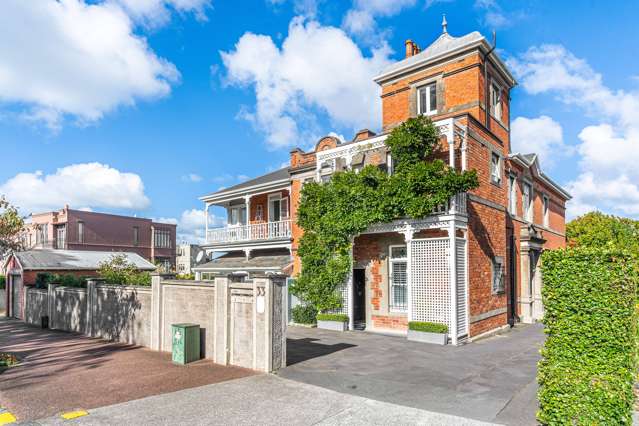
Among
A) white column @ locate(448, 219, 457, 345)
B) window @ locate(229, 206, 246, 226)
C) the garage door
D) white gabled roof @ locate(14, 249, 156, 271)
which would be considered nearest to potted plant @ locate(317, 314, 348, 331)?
white column @ locate(448, 219, 457, 345)

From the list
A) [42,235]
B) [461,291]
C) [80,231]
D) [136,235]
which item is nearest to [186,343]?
[461,291]

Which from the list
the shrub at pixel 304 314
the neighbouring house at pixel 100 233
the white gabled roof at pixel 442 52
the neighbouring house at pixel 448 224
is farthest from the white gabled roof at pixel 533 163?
the neighbouring house at pixel 100 233

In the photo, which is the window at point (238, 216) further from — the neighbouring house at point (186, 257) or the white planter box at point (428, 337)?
the neighbouring house at point (186, 257)

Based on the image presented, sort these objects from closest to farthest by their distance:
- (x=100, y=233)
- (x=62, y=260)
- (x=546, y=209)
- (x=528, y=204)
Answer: (x=528, y=204) < (x=546, y=209) < (x=62, y=260) < (x=100, y=233)

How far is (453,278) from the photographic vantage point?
45.2ft

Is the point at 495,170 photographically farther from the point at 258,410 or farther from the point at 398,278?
the point at 258,410

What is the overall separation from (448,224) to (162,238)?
46.9 m

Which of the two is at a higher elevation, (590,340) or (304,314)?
(590,340)

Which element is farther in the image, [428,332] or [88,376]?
[428,332]

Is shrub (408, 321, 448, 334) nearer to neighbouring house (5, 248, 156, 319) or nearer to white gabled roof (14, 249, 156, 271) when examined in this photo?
neighbouring house (5, 248, 156, 319)

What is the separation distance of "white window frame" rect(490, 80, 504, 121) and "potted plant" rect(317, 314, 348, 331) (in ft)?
37.2

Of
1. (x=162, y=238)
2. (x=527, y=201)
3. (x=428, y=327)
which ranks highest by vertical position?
(x=527, y=201)

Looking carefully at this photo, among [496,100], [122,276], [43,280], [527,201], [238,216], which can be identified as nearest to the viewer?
[496,100]

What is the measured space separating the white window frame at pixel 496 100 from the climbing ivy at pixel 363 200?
18.1 ft
